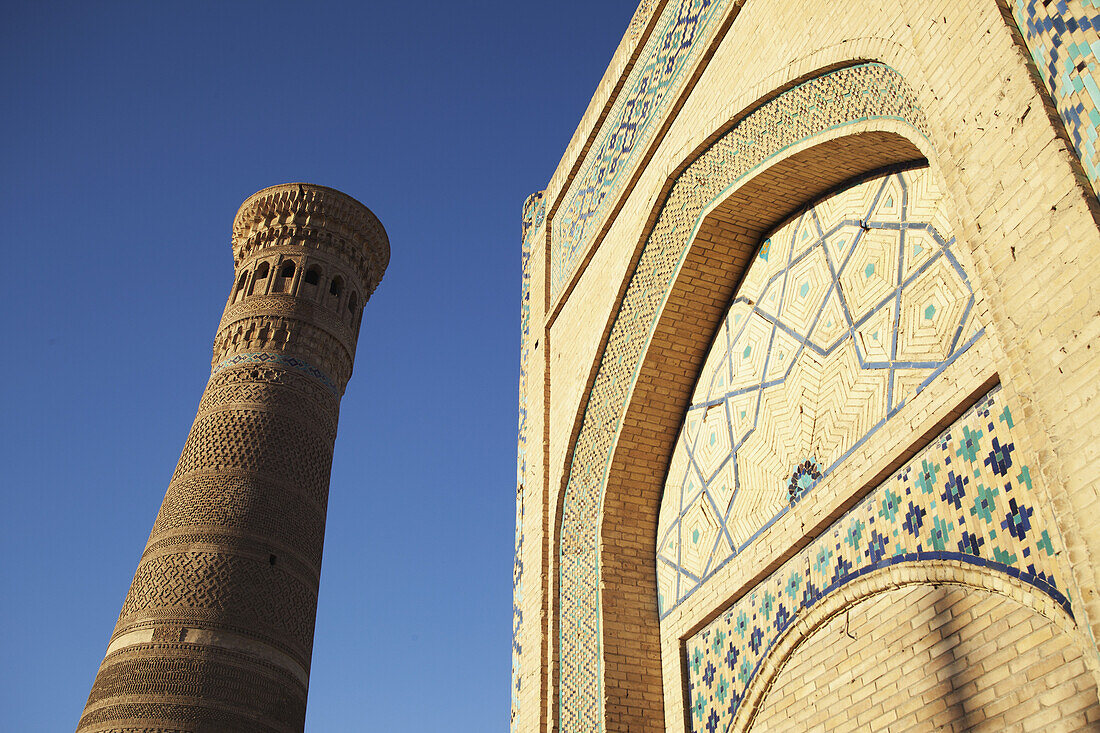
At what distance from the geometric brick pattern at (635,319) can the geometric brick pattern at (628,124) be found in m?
0.40

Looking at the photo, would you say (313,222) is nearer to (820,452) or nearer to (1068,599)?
(820,452)

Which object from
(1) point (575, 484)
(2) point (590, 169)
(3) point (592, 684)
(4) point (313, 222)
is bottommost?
(3) point (592, 684)

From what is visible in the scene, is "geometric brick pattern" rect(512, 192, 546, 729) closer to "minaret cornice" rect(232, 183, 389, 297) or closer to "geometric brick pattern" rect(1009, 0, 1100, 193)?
"geometric brick pattern" rect(1009, 0, 1100, 193)

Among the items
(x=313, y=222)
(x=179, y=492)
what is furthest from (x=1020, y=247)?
(x=313, y=222)

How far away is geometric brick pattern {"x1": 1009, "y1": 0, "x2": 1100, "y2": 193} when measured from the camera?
1.61 m

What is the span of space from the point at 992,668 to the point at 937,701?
0.57 feet

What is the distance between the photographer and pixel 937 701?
1965 mm

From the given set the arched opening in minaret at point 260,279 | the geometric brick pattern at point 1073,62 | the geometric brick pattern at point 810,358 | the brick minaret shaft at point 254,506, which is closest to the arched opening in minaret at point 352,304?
the brick minaret shaft at point 254,506

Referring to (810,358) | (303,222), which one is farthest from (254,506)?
(810,358)

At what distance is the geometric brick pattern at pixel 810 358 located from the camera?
8.00ft

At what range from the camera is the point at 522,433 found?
4.43m

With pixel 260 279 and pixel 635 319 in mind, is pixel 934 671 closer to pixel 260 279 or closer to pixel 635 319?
pixel 635 319

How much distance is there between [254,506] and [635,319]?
17.5 feet

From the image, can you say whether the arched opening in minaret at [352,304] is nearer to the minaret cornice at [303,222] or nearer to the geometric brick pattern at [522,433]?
the minaret cornice at [303,222]
